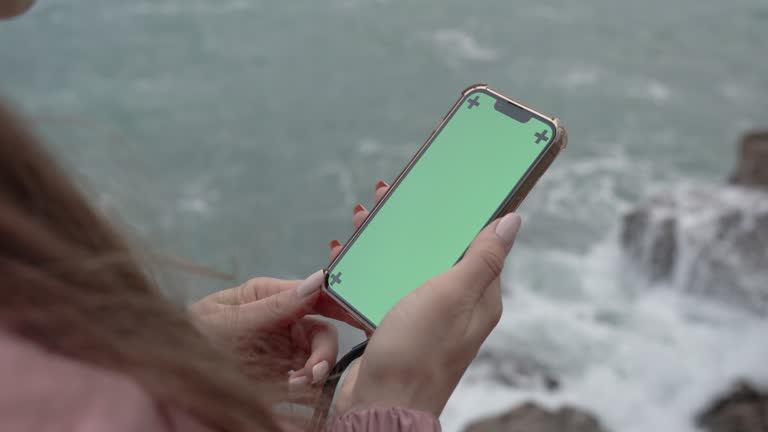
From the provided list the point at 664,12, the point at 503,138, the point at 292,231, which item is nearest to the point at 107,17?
the point at 292,231

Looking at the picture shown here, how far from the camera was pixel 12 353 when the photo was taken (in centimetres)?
55

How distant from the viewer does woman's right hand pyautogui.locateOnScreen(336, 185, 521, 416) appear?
86 centimetres

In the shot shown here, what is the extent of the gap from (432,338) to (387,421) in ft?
0.38

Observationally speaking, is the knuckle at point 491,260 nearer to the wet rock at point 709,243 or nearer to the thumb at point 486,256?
the thumb at point 486,256

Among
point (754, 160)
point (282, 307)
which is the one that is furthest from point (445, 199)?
point (754, 160)

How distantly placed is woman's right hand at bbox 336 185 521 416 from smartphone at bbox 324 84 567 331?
15 centimetres

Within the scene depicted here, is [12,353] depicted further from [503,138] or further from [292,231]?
[292,231]

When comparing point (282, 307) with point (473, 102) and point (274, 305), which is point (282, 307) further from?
point (473, 102)

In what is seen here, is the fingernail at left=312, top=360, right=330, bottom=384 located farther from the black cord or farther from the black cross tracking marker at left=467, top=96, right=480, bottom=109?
the black cross tracking marker at left=467, top=96, right=480, bottom=109

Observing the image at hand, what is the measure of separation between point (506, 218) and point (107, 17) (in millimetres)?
7272

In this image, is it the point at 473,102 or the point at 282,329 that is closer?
the point at 282,329

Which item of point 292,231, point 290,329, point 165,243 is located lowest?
point 292,231

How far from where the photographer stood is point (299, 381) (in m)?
0.97

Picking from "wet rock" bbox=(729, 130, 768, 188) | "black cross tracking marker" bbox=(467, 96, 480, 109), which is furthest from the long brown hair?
"wet rock" bbox=(729, 130, 768, 188)
